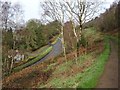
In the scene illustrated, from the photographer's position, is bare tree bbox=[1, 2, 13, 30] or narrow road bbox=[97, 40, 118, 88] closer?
Result: narrow road bbox=[97, 40, 118, 88]

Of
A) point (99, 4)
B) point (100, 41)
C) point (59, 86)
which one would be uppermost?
point (99, 4)

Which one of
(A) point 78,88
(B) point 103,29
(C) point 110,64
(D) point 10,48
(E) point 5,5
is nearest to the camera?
(A) point 78,88

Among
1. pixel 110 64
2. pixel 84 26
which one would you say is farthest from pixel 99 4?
pixel 110 64

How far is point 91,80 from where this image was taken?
8.42m

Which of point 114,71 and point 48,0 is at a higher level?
point 48,0

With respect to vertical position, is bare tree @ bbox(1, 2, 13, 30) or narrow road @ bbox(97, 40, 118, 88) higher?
bare tree @ bbox(1, 2, 13, 30)

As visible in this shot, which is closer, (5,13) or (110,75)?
(110,75)

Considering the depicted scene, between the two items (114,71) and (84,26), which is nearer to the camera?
(114,71)

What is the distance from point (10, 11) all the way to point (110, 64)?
13424 mm

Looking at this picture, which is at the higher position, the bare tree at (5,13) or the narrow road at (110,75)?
the bare tree at (5,13)

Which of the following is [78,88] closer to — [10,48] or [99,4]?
[99,4]

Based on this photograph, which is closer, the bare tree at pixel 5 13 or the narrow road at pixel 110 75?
the narrow road at pixel 110 75

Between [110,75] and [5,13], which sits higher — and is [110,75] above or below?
below

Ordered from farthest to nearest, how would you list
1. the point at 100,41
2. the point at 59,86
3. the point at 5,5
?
the point at 5,5 → the point at 100,41 → the point at 59,86
